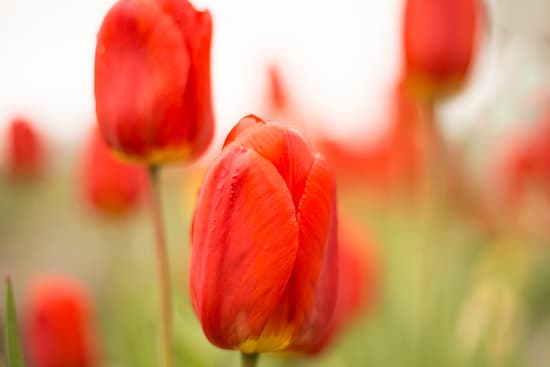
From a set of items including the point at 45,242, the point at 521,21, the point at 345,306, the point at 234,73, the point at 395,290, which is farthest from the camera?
the point at 45,242

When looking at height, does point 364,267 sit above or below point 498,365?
above

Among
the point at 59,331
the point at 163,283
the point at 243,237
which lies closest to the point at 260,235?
the point at 243,237

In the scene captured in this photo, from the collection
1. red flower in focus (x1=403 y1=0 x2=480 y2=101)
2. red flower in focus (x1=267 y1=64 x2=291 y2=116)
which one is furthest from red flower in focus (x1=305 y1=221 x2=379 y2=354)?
red flower in focus (x1=267 y1=64 x2=291 y2=116)

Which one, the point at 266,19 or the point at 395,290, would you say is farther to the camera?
the point at 266,19

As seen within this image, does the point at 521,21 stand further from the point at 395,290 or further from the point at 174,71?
the point at 174,71

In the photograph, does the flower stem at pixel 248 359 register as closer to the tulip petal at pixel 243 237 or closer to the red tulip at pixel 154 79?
the tulip petal at pixel 243 237

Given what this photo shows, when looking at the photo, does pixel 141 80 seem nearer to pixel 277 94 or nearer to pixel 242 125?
pixel 242 125

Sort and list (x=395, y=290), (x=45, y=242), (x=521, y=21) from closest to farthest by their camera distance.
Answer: (x=521, y=21), (x=395, y=290), (x=45, y=242)

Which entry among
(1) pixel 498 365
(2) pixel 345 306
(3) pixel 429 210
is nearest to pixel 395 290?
(1) pixel 498 365
